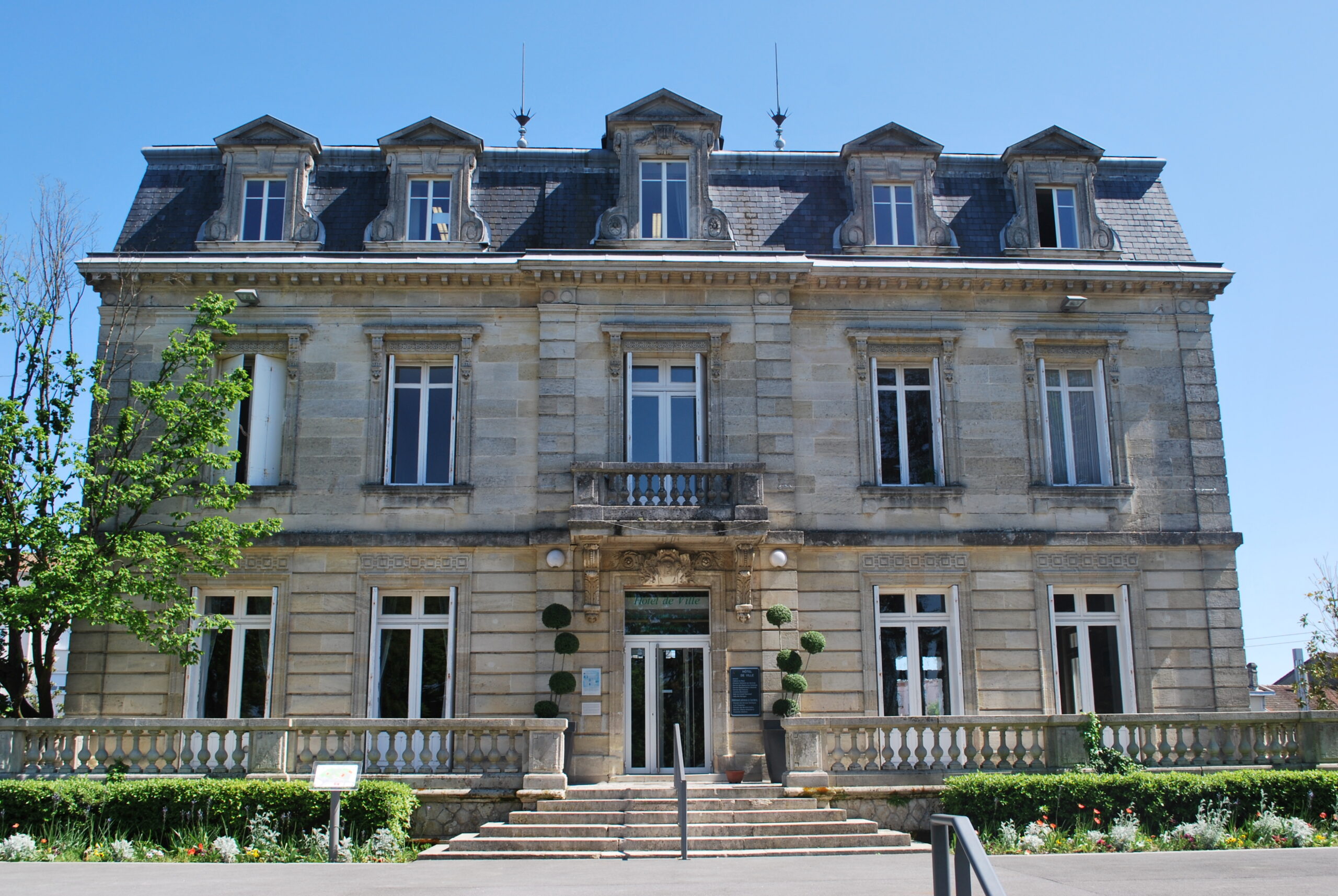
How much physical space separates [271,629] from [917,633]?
10438 millimetres

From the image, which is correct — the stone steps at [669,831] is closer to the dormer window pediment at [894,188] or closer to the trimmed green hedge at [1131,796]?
the trimmed green hedge at [1131,796]

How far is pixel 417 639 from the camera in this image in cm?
1800

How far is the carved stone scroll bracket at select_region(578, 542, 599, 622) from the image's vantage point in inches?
683

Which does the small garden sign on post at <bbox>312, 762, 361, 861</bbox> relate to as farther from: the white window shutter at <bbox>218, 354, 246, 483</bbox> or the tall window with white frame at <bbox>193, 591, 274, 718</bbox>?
the white window shutter at <bbox>218, 354, 246, 483</bbox>

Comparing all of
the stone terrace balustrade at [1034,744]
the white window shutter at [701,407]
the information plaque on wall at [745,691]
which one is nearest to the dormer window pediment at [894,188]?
the white window shutter at [701,407]

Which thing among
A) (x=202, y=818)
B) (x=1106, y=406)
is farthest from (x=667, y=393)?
(x=202, y=818)

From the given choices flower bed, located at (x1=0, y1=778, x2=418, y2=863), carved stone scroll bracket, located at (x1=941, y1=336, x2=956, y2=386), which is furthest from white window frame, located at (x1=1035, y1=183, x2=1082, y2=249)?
flower bed, located at (x1=0, y1=778, x2=418, y2=863)

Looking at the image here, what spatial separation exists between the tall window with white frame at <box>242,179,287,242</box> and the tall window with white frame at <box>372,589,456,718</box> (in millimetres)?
6730

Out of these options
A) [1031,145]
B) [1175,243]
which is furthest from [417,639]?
[1175,243]

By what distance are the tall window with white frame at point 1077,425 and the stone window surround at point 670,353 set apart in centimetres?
562

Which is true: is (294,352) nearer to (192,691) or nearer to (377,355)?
(377,355)

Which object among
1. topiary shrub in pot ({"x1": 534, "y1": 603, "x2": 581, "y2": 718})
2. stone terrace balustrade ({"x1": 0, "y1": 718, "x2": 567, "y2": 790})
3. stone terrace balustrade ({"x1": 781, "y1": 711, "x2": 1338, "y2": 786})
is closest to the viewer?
stone terrace balustrade ({"x1": 0, "y1": 718, "x2": 567, "y2": 790})

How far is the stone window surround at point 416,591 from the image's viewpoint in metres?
17.6

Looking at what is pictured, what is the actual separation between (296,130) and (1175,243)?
1589 centimetres
